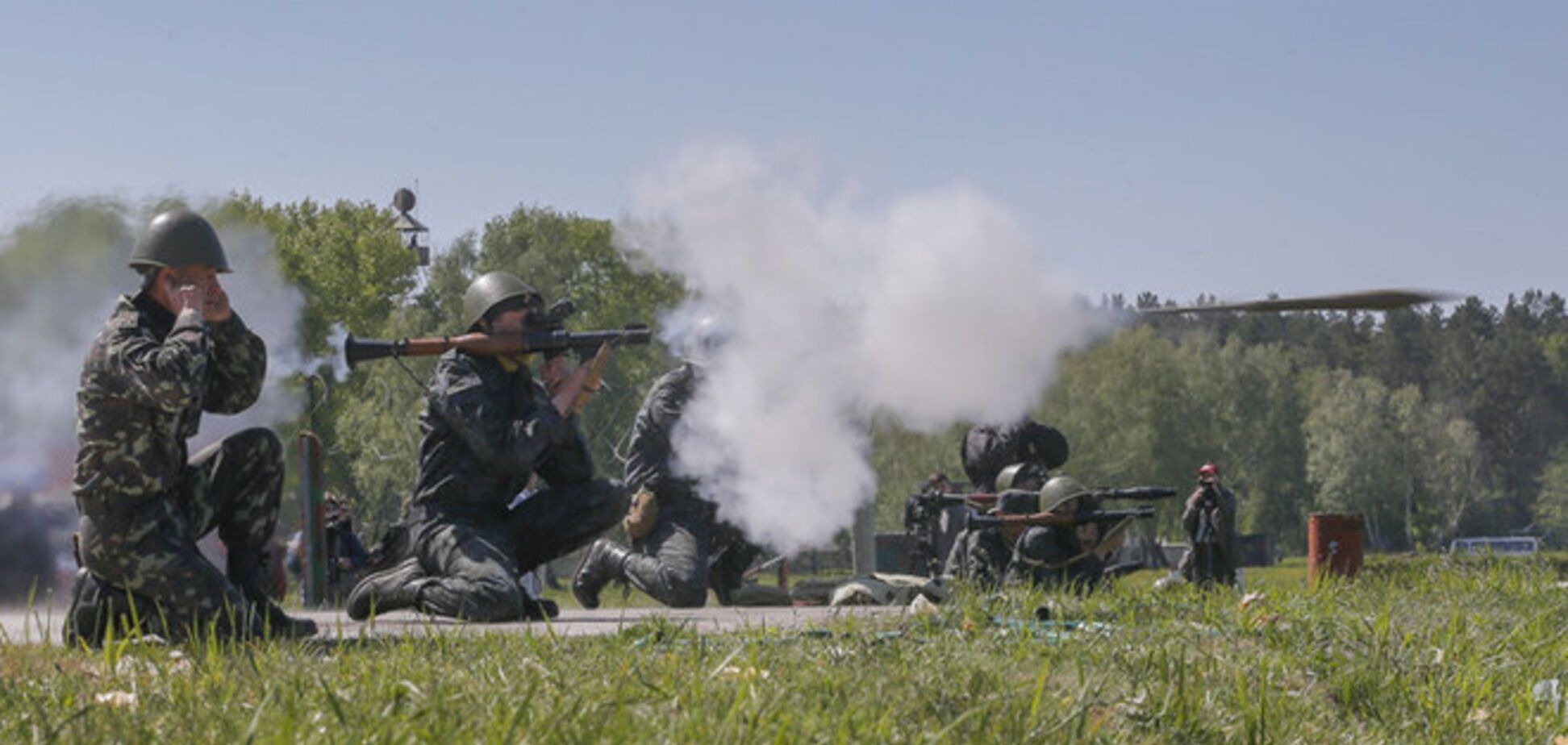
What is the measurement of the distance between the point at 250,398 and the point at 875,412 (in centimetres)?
659

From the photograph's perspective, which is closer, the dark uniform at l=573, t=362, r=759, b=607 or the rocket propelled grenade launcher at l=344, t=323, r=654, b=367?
the rocket propelled grenade launcher at l=344, t=323, r=654, b=367

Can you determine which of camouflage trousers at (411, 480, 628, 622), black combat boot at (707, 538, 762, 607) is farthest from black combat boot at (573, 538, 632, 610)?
camouflage trousers at (411, 480, 628, 622)

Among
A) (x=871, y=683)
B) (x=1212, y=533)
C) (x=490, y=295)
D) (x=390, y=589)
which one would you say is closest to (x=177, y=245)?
(x=390, y=589)

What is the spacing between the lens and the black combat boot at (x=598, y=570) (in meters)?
14.1

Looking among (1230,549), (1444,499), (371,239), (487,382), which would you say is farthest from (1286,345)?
(487,382)

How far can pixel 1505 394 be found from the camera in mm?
142000

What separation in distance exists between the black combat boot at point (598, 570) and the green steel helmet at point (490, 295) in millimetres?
2949

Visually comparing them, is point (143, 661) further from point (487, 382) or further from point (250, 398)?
point (487, 382)

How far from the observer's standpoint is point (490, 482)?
11.0 meters

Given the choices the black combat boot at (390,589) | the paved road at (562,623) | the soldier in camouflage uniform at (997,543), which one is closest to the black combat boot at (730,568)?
the soldier in camouflage uniform at (997,543)

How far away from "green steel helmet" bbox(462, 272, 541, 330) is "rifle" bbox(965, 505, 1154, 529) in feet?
12.9

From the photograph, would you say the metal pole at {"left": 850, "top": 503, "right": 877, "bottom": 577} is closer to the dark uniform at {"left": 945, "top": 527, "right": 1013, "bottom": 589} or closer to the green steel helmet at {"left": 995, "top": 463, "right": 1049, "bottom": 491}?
the green steel helmet at {"left": 995, "top": 463, "right": 1049, "bottom": 491}

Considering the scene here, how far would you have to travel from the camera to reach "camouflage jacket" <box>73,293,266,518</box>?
7918 millimetres

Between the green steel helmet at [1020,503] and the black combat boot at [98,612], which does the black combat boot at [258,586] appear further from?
the green steel helmet at [1020,503]
